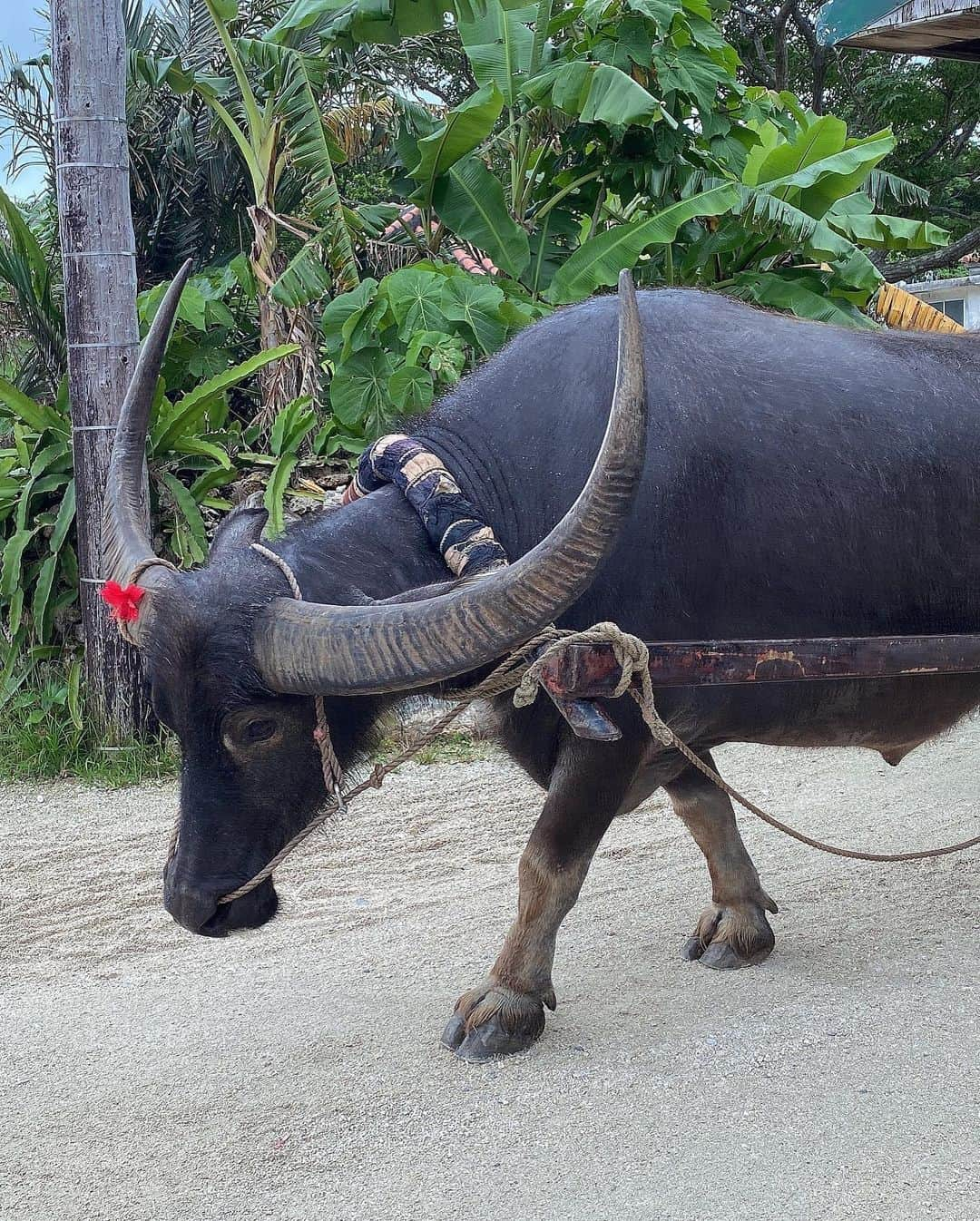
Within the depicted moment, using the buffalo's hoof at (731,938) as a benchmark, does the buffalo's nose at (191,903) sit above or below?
above

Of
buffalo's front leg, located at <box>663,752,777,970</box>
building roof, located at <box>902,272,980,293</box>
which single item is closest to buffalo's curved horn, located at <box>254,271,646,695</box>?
buffalo's front leg, located at <box>663,752,777,970</box>

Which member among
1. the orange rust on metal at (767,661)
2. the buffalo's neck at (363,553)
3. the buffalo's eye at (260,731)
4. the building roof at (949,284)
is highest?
the buffalo's neck at (363,553)

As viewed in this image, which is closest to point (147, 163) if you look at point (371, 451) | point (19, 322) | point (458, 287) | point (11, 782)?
point (19, 322)

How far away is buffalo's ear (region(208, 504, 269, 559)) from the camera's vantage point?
9.15 feet

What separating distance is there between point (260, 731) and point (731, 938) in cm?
162

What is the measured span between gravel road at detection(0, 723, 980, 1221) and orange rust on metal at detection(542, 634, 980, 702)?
0.90 m

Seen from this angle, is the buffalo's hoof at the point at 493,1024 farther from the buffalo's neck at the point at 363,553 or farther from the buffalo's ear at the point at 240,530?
the buffalo's ear at the point at 240,530

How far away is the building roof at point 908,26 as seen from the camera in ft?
17.1

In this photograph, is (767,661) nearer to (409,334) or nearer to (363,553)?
(363,553)

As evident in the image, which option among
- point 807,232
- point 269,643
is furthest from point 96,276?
point 269,643

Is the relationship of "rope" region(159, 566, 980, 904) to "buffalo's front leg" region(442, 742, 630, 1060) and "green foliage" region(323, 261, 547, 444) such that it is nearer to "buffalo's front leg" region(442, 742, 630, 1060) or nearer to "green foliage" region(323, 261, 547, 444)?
"buffalo's front leg" region(442, 742, 630, 1060)

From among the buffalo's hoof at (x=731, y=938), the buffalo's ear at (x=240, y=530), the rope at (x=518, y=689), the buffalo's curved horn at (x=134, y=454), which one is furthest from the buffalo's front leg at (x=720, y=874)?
the buffalo's curved horn at (x=134, y=454)

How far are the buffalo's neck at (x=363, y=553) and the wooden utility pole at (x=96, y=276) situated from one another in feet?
9.89

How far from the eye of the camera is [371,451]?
303cm
